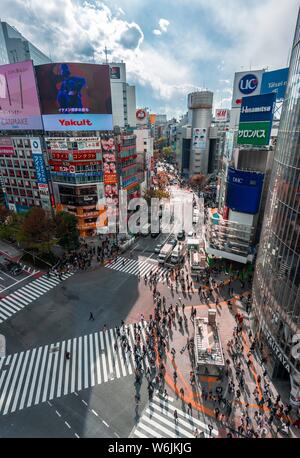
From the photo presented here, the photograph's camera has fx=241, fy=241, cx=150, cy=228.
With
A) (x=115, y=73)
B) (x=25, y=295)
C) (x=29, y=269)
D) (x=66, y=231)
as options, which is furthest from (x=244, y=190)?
(x=115, y=73)

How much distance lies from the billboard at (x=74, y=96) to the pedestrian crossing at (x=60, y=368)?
40.5 metres

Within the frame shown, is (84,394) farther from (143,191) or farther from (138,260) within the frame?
(143,191)

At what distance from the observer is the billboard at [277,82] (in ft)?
135

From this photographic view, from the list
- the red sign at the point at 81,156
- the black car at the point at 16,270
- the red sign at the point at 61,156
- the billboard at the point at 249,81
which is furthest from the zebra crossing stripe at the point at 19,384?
the billboard at the point at 249,81

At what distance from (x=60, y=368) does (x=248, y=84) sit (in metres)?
70.7

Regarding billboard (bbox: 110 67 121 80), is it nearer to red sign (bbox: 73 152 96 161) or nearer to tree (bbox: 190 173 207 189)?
tree (bbox: 190 173 207 189)

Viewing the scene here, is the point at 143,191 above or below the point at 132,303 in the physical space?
above

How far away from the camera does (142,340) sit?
27.9 metres

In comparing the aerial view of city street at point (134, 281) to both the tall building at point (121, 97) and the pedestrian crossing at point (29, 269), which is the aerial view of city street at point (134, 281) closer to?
the pedestrian crossing at point (29, 269)

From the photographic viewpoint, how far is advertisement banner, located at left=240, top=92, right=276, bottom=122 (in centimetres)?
3525

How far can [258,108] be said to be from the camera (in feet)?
120

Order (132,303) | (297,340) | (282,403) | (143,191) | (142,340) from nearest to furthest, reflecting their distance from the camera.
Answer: (297,340) → (282,403) → (142,340) → (132,303) → (143,191)

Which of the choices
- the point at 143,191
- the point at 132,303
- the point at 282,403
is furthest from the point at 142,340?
the point at 143,191

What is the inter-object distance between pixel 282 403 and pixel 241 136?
118 ft
